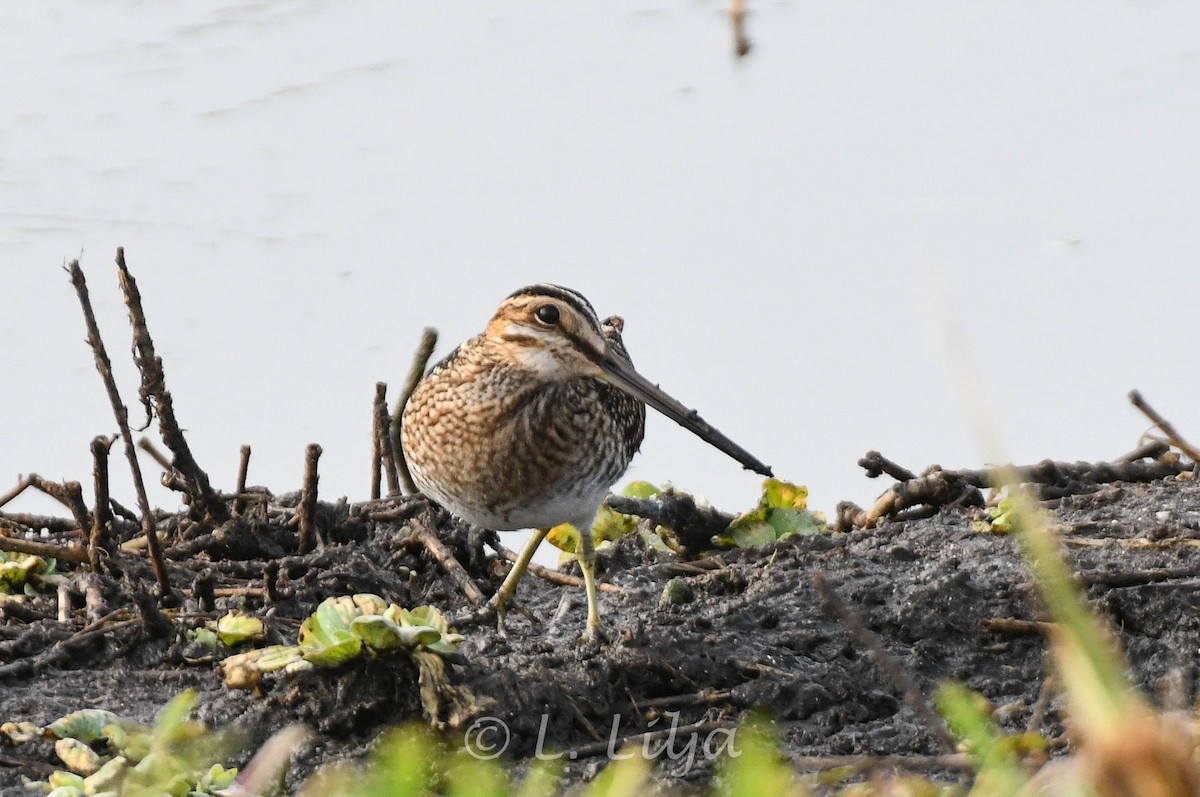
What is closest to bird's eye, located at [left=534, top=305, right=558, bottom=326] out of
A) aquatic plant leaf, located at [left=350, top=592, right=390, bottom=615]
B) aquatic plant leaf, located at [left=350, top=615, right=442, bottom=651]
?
aquatic plant leaf, located at [left=350, top=592, right=390, bottom=615]

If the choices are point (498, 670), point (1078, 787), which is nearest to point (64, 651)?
point (498, 670)

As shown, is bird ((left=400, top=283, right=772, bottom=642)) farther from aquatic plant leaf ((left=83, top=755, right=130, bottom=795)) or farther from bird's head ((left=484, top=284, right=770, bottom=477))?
aquatic plant leaf ((left=83, top=755, right=130, bottom=795))

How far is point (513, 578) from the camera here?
16.3 feet

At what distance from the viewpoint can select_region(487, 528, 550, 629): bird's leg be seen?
4.73m

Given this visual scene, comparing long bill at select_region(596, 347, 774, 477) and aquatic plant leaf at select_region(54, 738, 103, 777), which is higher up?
long bill at select_region(596, 347, 774, 477)

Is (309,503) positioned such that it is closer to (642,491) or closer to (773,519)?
(642,491)

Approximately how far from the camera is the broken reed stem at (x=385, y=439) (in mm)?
5551

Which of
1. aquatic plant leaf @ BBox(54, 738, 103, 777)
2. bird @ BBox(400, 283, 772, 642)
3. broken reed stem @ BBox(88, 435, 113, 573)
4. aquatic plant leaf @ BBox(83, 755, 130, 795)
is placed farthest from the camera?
bird @ BBox(400, 283, 772, 642)

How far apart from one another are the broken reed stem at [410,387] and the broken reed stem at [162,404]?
764 millimetres

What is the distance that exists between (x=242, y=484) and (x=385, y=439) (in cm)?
55

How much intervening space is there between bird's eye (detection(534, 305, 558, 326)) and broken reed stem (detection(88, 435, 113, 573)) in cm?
131

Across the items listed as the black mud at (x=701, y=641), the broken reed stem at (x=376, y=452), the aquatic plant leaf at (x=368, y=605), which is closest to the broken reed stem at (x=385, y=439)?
the broken reed stem at (x=376, y=452)

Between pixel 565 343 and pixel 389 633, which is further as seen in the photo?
pixel 565 343

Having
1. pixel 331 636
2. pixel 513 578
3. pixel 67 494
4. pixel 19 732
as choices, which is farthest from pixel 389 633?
pixel 67 494
